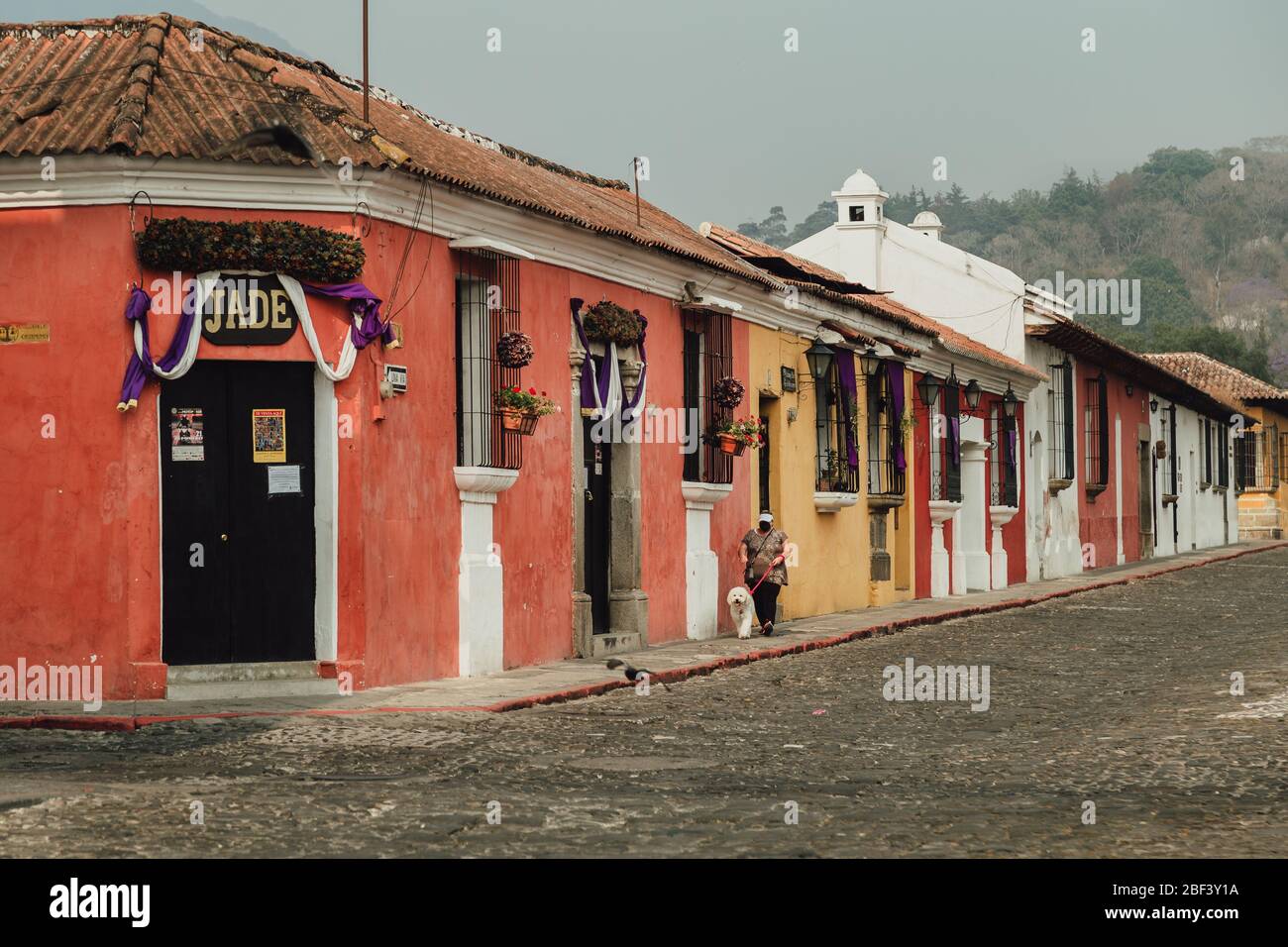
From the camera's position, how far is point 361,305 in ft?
45.7

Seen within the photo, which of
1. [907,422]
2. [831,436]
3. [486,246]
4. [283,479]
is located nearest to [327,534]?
[283,479]

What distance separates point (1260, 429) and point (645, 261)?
41.8 meters

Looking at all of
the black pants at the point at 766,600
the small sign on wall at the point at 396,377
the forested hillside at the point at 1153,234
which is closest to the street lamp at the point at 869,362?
the black pants at the point at 766,600

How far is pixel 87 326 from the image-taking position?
1354cm

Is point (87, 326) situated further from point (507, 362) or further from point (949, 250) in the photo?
point (949, 250)

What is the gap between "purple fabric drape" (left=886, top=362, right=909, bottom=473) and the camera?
86.3 ft

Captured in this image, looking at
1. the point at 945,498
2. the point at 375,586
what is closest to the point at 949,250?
the point at 945,498

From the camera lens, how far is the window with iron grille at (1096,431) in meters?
38.0

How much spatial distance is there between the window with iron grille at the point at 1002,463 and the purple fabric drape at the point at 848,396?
23.5 ft

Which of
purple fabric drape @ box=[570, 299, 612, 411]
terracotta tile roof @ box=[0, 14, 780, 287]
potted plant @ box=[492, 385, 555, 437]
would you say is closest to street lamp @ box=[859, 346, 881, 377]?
purple fabric drape @ box=[570, 299, 612, 411]

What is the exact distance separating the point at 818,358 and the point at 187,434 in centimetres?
1101

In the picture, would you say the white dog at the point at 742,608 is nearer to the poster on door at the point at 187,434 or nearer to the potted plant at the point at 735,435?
the potted plant at the point at 735,435

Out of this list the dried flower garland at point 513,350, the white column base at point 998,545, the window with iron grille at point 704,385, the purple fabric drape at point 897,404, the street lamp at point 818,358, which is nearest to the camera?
the dried flower garland at point 513,350

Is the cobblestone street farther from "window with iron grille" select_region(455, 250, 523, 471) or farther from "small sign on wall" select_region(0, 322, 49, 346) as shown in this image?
"small sign on wall" select_region(0, 322, 49, 346)
